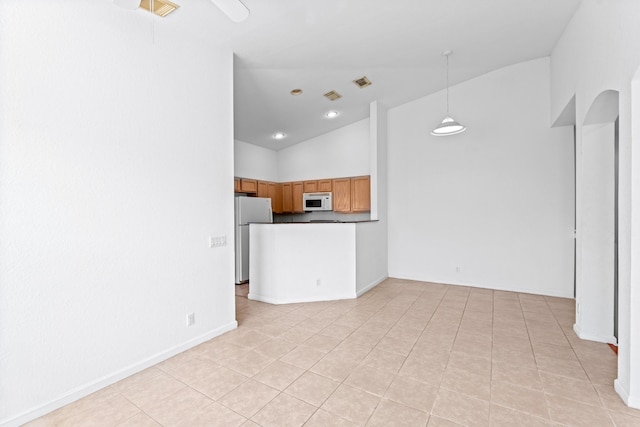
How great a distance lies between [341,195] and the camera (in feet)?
20.1

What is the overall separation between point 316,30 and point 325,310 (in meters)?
3.33

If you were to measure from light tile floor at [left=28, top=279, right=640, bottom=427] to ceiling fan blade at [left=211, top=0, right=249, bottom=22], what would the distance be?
2.58m

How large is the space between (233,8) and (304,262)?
3.08 meters

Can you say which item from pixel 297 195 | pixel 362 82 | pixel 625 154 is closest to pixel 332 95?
pixel 362 82

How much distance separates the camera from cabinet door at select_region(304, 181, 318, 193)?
6.48m

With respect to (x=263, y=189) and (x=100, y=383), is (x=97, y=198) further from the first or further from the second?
(x=263, y=189)

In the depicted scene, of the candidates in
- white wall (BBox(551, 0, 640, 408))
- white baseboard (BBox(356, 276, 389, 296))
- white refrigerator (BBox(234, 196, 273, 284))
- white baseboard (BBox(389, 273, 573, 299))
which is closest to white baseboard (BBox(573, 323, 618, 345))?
white wall (BBox(551, 0, 640, 408))

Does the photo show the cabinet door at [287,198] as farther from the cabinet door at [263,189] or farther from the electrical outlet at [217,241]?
the electrical outlet at [217,241]

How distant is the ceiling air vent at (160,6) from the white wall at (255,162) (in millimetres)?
3475

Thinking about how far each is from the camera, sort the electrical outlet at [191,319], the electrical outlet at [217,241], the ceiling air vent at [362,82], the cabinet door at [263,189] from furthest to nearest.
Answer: the cabinet door at [263,189] → the ceiling air vent at [362,82] → the electrical outlet at [217,241] → the electrical outlet at [191,319]

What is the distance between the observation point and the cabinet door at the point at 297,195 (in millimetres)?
6676

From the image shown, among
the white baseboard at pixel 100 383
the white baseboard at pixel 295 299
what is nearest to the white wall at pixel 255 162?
the white baseboard at pixel 295 299

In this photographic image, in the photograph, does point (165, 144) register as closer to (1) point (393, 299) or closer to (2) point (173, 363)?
(2) point (173, 363)

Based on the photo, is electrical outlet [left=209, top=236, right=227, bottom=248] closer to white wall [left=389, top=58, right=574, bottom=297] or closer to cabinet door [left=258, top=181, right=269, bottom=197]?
cabinet door [left=258, top=181, right=269, bottom=197]
